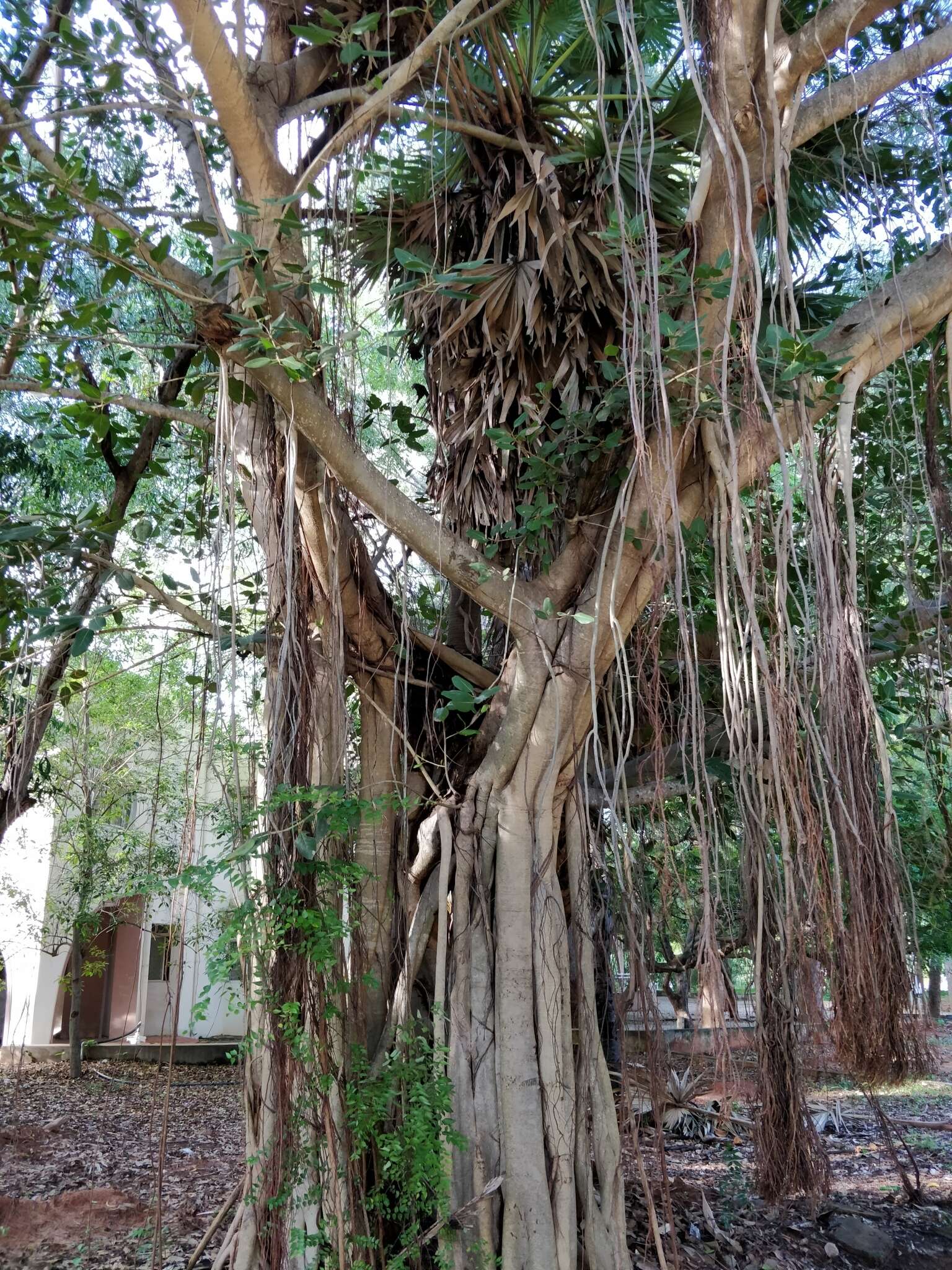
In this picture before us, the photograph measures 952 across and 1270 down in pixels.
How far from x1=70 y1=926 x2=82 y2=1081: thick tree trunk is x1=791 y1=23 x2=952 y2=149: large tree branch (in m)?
6.91

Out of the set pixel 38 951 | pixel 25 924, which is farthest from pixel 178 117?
pixel 38 951

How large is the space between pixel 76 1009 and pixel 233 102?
6840mm

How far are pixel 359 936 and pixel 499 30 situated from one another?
9.18 feet

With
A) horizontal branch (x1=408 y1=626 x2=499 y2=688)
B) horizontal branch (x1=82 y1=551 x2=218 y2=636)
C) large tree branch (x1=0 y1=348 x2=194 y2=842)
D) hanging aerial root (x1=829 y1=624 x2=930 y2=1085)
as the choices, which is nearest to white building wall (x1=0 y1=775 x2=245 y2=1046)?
large tree branch (x1=0 y1=348 x2=194 y2=842)

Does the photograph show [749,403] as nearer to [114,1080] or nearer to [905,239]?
[905,239]

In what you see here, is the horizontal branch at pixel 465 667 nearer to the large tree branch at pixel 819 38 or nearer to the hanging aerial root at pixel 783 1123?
the hanging aerial root at pixel 783 1123

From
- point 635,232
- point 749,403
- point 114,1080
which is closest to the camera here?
point 635,232

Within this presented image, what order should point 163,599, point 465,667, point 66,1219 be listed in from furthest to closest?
point 66,1219, point 465,667, point 163,599

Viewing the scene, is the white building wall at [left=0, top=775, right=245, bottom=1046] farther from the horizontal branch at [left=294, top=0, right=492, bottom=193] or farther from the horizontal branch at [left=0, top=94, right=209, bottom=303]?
the horizontal branch at [left=294, top=0, right=492, bottom=193]

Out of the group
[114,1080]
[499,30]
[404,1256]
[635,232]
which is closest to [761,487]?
[635,232]

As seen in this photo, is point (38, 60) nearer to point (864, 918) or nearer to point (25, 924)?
point (864, 918)

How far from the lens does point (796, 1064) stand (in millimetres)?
3809

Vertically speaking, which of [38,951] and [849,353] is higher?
[849,353]

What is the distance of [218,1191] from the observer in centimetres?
438
